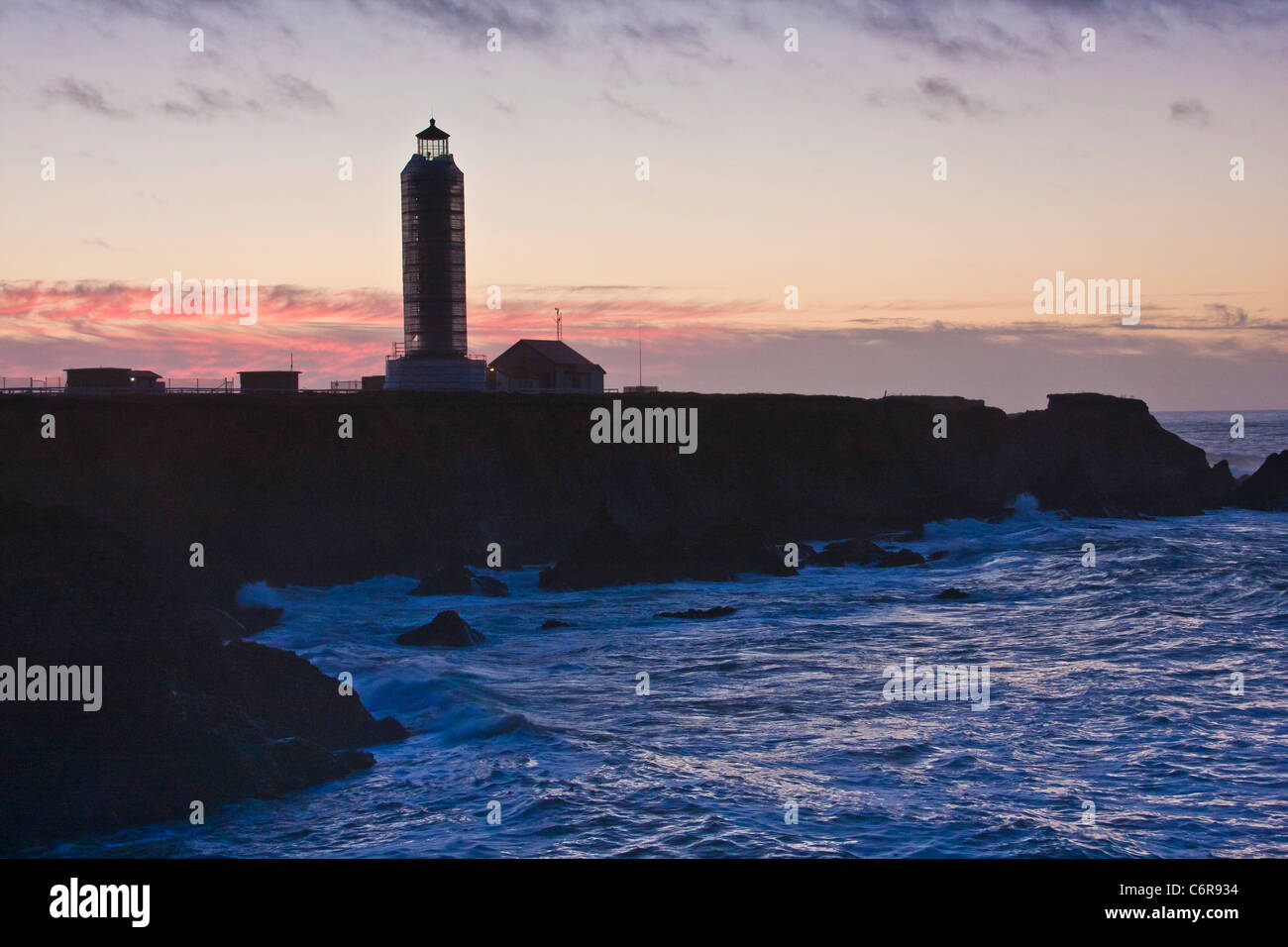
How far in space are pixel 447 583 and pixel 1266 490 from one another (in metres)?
44.7

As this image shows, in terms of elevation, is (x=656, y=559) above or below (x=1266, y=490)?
below

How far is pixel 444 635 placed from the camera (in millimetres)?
23000

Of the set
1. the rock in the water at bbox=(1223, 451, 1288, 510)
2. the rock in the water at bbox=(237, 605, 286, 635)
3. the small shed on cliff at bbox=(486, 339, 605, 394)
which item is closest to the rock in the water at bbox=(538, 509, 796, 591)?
the rock in the water at bbox=(237, 605, 286, 635)

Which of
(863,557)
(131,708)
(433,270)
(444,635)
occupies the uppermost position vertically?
(433,270)

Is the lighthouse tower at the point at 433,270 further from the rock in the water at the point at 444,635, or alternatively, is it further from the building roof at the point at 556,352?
the rock in the water at the point at 444,635

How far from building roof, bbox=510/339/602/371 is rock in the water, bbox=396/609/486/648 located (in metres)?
37.0

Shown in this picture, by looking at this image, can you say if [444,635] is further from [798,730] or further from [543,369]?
[543,369]

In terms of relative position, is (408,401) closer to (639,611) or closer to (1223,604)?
(639,611)

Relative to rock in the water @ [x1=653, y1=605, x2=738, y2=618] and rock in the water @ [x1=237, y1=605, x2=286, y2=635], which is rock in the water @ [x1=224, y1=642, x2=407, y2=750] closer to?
rock in the water @ [x1=237, y1=605, x2=286, y2=635]

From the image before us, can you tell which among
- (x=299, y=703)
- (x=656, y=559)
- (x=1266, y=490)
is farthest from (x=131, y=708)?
(x=1266, y=490)

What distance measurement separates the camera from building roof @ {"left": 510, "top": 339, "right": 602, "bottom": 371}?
59625mm

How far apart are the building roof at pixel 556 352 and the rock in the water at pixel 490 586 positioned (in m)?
29.6

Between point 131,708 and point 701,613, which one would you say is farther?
point 701,613

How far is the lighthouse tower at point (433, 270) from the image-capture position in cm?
4838
